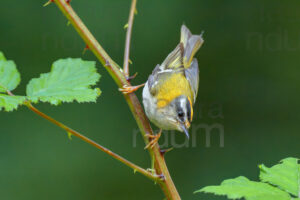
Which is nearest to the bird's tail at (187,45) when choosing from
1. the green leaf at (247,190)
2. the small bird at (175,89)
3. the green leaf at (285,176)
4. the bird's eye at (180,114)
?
the small bird at (175,89)

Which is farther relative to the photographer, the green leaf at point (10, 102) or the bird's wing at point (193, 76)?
the bird's wing at point (193, 76)

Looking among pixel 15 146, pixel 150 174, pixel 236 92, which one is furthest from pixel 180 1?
pixel 150 174

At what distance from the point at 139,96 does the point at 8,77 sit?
3.21 meters

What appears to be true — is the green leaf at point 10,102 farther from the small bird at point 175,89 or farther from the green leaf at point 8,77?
the small bird at point 175,89

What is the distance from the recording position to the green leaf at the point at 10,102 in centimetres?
156

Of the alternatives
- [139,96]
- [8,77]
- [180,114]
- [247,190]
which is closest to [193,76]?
[180,114]

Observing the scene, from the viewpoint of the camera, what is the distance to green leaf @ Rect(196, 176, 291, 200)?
1.25 metres

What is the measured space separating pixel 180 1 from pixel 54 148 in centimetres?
255

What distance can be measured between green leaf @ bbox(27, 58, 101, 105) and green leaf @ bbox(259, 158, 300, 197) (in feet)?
2.53

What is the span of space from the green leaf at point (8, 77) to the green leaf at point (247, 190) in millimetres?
1078

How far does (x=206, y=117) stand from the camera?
5.54 metres

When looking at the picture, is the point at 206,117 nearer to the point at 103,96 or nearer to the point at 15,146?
the point at 103,96

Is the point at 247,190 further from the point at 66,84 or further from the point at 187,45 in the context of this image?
the point at 187,45

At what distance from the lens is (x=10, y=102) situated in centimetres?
161
